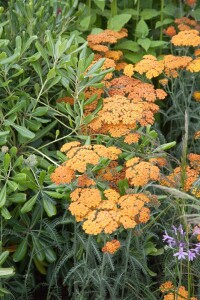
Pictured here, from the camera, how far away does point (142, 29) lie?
4.22 meters

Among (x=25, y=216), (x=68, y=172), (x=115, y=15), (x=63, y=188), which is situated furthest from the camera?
(x=115, y=15)

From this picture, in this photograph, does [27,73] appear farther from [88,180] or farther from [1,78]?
[88,180]

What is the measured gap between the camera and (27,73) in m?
Answer: 3.47

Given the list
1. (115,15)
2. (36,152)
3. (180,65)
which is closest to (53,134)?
(36,152)

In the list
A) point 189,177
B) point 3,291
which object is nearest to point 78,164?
point 189,177

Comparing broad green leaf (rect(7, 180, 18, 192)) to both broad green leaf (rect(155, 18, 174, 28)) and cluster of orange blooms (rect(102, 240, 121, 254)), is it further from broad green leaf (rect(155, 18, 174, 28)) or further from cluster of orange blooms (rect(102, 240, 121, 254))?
broad green leaf (rect(155, 18, 174, 28))

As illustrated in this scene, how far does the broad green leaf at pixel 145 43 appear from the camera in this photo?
162 inches

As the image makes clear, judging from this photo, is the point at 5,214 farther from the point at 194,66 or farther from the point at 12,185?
the point at 194,66

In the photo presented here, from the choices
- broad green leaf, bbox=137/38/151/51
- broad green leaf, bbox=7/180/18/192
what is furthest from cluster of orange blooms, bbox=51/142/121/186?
broad green leaf, bbox=137/38/151/51

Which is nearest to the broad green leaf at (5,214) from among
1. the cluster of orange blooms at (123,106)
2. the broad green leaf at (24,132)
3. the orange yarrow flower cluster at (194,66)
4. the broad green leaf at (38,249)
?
the broad green leaf at (38,249)

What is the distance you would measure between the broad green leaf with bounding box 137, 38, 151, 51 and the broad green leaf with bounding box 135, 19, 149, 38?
5 cm

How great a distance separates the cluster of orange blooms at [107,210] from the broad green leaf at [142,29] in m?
1.75

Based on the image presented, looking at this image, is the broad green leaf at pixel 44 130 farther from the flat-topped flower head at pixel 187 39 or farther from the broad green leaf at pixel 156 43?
the broad green leaf at pixel 156 43

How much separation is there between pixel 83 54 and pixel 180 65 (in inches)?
25.5
